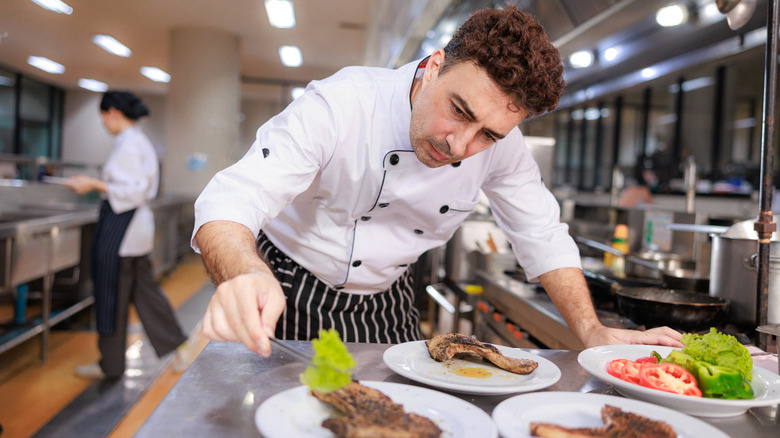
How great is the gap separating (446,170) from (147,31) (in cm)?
772

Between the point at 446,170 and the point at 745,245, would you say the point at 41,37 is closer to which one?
the point at 446,170

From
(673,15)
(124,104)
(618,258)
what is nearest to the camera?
(618,258)

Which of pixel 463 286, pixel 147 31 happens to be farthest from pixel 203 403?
pixel 147 31

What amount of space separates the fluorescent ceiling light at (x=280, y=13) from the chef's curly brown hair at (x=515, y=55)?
5.83 m

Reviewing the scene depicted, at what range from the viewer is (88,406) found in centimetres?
300

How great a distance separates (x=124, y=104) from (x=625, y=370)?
137 inches

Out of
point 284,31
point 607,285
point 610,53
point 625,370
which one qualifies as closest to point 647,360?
point 625,370

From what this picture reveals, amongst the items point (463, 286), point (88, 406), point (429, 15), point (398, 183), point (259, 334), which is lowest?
point (88, 406)

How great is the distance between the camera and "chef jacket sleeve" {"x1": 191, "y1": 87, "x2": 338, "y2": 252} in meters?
1.06

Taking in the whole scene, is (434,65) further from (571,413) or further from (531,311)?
(531,311)

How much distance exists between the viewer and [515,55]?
3.59 feet

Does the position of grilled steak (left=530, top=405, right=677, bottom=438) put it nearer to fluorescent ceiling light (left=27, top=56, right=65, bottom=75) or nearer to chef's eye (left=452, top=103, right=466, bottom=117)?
chef's eye (left=452, top=103, right=466, bottom=117)

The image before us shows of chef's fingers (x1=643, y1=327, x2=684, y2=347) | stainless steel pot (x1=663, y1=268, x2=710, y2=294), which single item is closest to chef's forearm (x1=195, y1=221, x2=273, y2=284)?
chef's fingers (x1=643, y1=327, x2=684, y2=347)

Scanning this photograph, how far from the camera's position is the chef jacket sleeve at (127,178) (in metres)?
3.51
